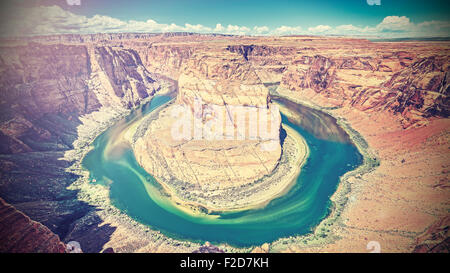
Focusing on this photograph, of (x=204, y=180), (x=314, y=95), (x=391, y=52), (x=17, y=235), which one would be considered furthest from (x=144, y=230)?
(x=391, y=52)

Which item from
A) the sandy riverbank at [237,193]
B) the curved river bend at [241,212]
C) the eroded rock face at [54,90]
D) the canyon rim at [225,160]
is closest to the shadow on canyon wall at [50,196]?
the canyon rim at [225,160]

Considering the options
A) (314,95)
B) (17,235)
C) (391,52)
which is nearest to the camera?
(17,235)

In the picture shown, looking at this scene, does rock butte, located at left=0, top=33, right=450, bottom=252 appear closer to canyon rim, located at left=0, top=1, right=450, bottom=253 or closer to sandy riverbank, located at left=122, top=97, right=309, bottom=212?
canyon rim, located at left=0, top=1, right=450, bottom=253

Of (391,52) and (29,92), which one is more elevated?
(391,52)

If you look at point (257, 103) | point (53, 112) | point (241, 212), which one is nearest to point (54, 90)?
point (53, 112)

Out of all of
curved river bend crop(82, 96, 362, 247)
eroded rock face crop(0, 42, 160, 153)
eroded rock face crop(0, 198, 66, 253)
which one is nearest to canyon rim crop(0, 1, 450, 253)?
eroded rock face crop(0, 198, 66, 253)

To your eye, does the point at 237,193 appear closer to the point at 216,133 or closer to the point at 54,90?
the point at 216,133
